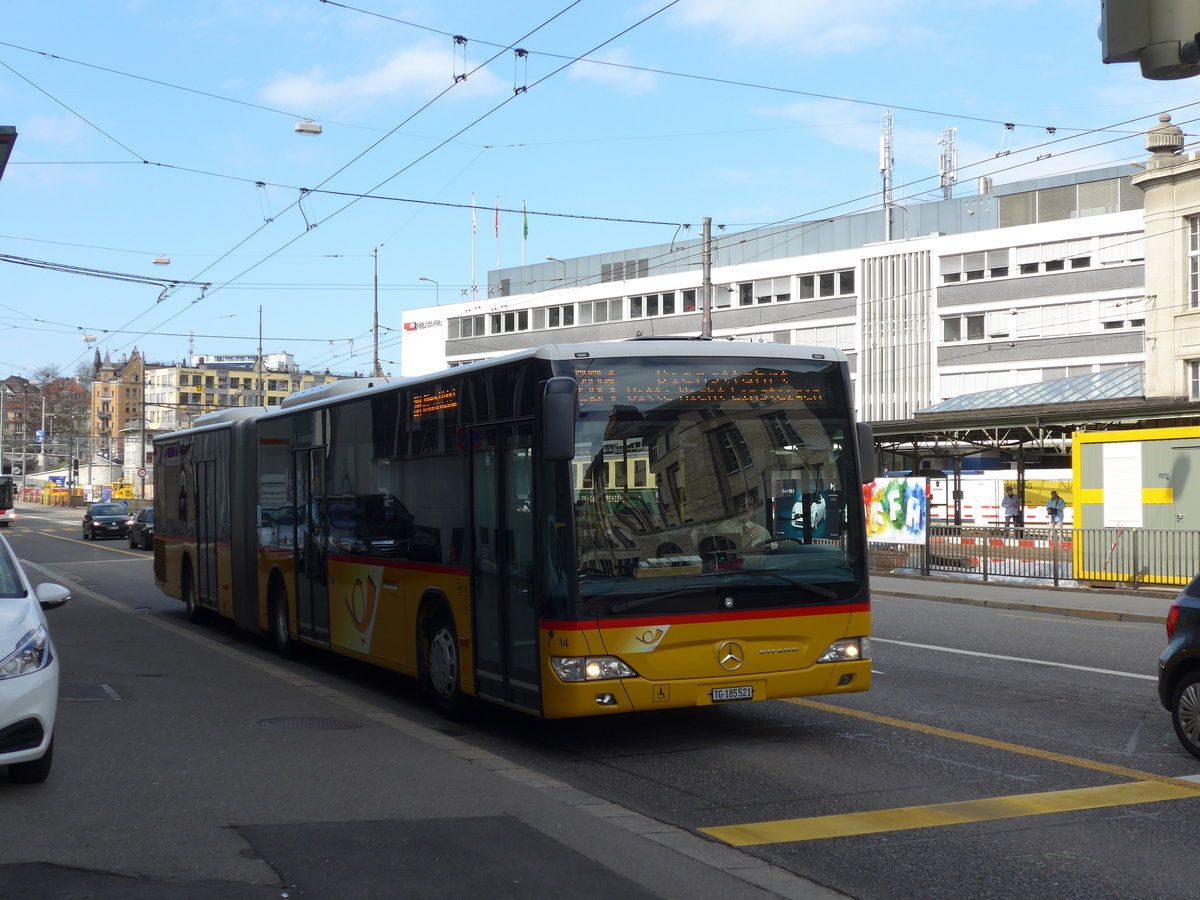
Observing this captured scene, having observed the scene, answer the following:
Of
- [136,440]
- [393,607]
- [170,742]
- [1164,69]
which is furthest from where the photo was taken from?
[136,440]

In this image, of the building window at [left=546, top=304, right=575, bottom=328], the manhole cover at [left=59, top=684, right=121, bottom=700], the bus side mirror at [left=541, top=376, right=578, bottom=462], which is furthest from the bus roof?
the building window at [left=546, top=304, right=575, bottom=328]

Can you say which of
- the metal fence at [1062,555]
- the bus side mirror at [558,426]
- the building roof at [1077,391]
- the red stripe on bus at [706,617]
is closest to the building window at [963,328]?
the building roof at [1077,391]

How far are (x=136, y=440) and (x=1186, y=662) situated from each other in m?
130

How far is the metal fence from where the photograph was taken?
22953mm

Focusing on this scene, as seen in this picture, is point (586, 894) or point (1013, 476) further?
point (1013, 476)

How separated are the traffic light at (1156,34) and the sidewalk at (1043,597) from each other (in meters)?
15.7

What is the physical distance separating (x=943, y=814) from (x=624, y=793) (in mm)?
1812

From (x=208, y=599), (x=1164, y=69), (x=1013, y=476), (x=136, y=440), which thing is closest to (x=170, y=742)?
(x=1164, y=69)

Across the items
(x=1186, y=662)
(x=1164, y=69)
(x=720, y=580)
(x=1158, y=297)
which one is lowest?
(x=1186, y=662)

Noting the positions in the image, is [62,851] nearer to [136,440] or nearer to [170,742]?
[170,742]

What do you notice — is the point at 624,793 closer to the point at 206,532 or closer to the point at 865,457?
the point at 865,457

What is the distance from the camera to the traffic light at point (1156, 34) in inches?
177

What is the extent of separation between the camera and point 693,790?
791 cm

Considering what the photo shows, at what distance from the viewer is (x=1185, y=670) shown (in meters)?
8.65
